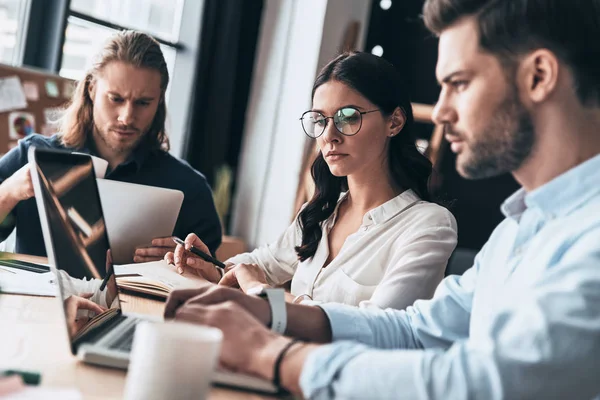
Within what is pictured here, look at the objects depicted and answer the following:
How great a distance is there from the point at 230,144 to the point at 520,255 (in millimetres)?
3514

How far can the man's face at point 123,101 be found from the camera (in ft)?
7.80

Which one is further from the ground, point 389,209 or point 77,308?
point 389,209

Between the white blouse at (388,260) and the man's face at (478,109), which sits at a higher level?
Result: the man's face at (478,109)

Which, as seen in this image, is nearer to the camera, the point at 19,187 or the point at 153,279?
the point at 153,279

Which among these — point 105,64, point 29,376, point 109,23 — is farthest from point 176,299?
point 109,23

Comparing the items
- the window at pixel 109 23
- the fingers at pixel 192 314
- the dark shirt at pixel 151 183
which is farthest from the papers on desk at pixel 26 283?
the window at pixel 109 23

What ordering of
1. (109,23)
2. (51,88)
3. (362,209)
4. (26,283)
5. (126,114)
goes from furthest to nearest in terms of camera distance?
(109,23), (51,88), (126,114), (362,209), (26,283)

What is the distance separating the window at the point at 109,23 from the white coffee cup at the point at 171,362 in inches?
111

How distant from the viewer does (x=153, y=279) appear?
1677 millimetres

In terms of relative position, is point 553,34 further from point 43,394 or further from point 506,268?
point 43,394

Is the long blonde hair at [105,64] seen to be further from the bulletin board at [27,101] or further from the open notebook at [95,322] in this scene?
the open notebook at [95,322]

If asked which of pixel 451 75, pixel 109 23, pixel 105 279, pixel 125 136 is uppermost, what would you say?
pixel 109 23

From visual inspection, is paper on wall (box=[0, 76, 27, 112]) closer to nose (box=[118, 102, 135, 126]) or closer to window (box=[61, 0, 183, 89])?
window (box=[61, 0, 183, 89])

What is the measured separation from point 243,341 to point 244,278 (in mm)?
760
